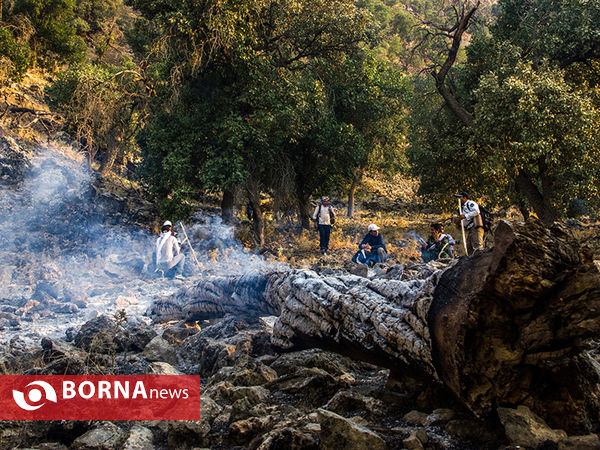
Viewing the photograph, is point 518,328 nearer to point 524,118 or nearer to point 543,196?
point 524,118

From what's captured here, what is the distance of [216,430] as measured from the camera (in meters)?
3.39

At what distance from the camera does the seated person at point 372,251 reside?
33.3ft

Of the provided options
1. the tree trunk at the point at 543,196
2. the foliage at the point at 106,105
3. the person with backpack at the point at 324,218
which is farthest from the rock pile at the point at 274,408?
the tree trunk at the point at 543,196

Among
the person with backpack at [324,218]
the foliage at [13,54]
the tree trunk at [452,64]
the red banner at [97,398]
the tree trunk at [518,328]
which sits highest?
the foliage at [13,54]

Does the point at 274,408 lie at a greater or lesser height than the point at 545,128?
lesser

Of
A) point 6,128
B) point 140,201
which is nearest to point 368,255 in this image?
point 140,201

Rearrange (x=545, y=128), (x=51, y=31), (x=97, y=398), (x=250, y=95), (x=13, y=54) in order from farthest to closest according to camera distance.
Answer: (x=51, y=31)
(x=13, y=54)
(x=250, y=95)
(x=545, y=128)
(x=97, y=398)

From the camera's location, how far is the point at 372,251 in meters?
10.4

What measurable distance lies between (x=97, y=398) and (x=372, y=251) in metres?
7.33

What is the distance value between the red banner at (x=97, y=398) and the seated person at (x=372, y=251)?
6.25m

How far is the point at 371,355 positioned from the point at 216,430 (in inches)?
52.6

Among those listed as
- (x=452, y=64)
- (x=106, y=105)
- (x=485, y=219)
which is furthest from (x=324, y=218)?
(x=106, y=105)

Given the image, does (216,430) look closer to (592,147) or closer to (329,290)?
(329,290)

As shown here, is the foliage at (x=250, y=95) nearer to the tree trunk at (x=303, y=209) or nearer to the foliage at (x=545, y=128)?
the tree trunk at (x=303, y=209)
